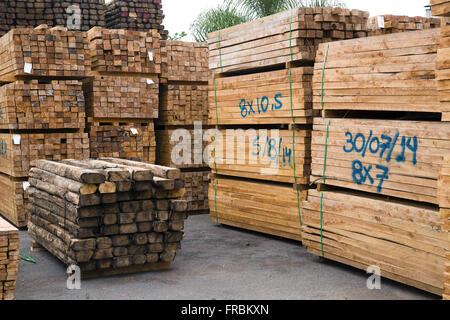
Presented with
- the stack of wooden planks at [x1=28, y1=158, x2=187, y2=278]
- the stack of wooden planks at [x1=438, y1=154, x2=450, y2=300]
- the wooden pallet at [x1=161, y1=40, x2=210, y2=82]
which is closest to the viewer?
the stack of wooden planks at [x1=438, y1=154, x2=450, y2=300]

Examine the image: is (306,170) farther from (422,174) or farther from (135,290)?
(135,290)

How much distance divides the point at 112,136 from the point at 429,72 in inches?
236

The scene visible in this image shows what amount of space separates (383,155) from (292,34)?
229cm

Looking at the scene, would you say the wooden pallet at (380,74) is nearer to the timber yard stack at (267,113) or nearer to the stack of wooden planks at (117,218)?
the timber yard stack at (267,113)

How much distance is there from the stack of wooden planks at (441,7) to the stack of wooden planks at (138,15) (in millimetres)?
9316

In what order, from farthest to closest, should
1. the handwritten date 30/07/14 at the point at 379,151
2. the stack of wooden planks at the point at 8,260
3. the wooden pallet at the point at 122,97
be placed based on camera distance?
the wooden pallet at the point at 122,97
the handwritten date 30/07/14 at the point at 379,151
the stack of wooden planks at the point at 8,260

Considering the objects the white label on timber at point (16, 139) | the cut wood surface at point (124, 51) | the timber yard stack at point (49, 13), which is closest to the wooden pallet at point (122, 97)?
the cut wood surface at point (124, 51)

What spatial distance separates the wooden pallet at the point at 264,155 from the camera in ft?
24.5

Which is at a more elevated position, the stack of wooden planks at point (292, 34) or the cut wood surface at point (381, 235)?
the stack of wooden planks at point (292, 34)

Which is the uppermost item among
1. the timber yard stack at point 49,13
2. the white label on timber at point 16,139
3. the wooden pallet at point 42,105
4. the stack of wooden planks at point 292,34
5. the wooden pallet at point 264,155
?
the timber yard stack at point 49,13

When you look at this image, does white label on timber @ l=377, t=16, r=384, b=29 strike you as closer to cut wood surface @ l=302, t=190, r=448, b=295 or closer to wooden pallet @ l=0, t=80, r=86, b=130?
cut wood surface @ l=302, t=190, r=448, b=295

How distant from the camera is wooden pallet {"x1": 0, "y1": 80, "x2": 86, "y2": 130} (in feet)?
29.8

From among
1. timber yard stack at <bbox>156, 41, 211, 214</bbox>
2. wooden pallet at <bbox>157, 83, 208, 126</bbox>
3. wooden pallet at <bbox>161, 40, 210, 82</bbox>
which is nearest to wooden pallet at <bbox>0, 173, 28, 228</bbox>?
timber yard stack at <bbox>156, 41, 211, 214</bbox>

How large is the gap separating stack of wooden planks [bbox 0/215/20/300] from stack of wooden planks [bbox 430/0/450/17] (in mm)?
4111
